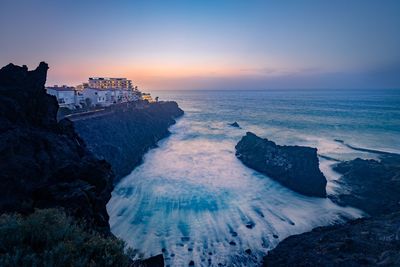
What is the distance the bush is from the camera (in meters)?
7.82

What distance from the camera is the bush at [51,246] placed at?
7.82 metres

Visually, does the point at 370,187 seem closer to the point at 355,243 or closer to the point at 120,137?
the point at 355,243

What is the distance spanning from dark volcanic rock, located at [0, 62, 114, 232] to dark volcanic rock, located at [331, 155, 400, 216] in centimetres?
2634

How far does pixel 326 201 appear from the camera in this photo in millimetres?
29984

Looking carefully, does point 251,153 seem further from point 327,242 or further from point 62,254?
point 62,254

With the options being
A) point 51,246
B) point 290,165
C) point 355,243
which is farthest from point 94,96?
point 355,243

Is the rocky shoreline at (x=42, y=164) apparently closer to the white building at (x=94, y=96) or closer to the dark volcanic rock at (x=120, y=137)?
the dark volcanic rock at (x=120, y=137)

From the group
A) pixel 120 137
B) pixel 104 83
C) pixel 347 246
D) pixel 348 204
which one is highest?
pixel 104 83

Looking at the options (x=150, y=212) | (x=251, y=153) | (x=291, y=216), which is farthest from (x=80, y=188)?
(x=251, y=153)

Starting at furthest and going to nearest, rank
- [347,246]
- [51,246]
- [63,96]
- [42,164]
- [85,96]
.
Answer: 1. [85,96]
2. [63,96]
3. [42,164]
4. [347,246]
5. [51,246]

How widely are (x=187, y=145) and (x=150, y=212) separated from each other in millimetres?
33144

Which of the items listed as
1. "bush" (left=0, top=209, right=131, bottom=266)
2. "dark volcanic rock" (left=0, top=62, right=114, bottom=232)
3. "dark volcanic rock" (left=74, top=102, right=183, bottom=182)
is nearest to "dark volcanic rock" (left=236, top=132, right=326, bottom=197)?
"dark volcanic rock" (left=74, top=102, right=183, bottom=182)

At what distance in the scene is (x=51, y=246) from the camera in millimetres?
8844

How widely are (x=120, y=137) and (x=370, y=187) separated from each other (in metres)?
41.0
